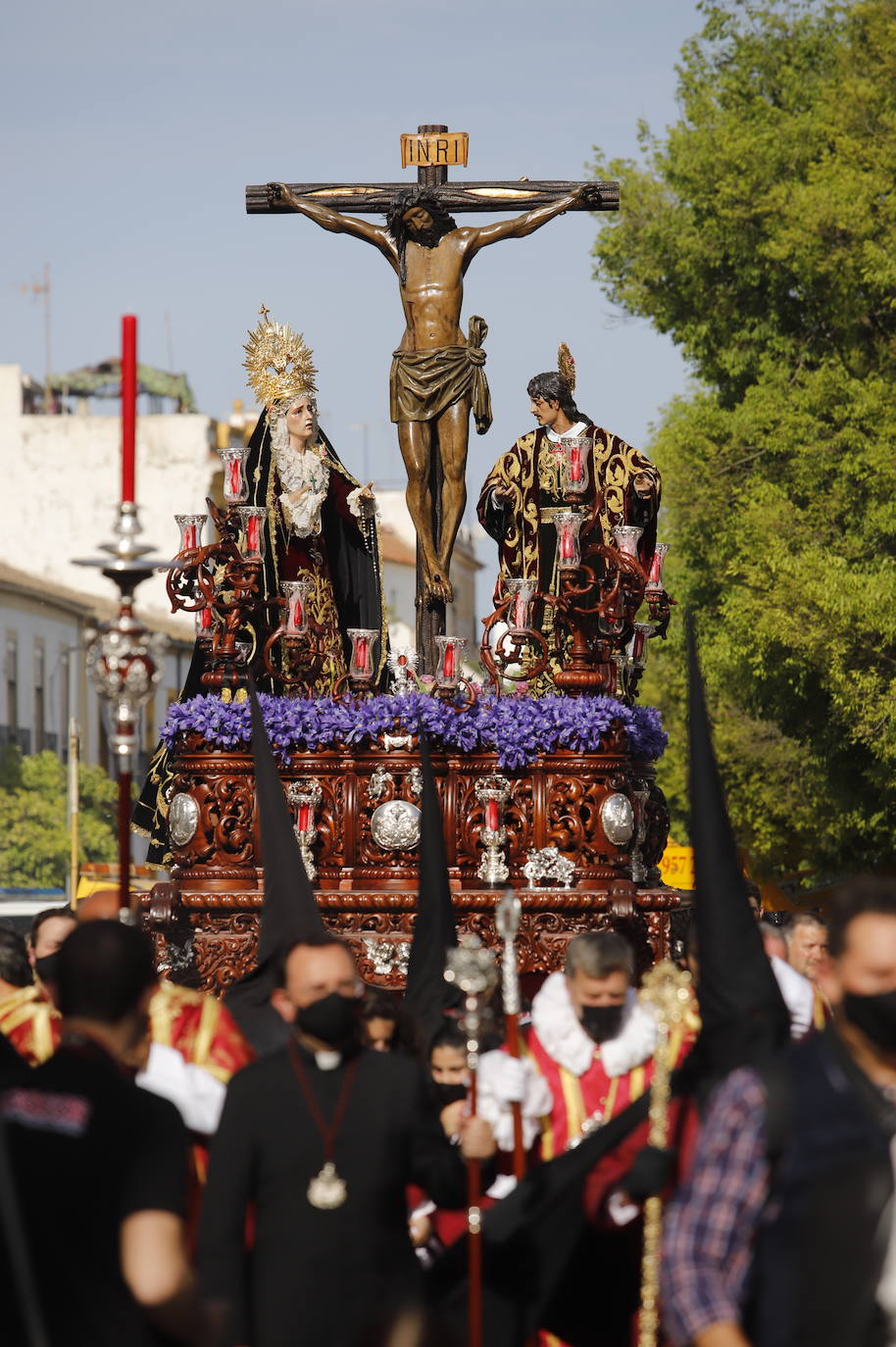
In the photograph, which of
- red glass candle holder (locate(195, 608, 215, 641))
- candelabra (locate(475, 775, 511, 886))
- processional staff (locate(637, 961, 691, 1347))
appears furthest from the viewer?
red glass candle holder (locate(195, 608, 215, 641))

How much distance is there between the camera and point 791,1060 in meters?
4.53

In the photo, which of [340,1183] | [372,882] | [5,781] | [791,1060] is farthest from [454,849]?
[5,781]

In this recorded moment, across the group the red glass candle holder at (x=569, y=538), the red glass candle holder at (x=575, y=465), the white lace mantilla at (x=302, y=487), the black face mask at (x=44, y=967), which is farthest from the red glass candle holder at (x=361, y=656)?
the black face mask at (x=44, y=967)

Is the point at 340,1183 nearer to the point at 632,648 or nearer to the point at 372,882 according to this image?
the point at 372,882

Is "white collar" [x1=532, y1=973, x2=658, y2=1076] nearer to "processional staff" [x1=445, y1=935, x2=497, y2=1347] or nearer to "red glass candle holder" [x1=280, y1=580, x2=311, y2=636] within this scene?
"processional staff" [x1=445, y1=935, x2=497, y2=1347]

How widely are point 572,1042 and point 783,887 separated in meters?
22.6

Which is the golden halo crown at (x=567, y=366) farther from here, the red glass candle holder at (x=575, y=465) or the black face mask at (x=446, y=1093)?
the black face mask at (x=446, y=1093)

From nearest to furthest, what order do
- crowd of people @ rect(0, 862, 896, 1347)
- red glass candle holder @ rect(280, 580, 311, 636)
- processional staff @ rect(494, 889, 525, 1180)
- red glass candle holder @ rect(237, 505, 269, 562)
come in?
1. crowd of people @ rect(0, 862, 896, 1347)
2. processional staff @ rect(494, 889, 525, 1180)
3. red glass candle holder @ rect(237, 505, 269, 562)
4. red glass candle holder @ rect(280, 580, 311, 636)

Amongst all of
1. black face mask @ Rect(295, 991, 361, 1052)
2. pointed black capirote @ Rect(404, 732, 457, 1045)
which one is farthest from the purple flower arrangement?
black face mask @ Rect(295, 991, 361, 1052)

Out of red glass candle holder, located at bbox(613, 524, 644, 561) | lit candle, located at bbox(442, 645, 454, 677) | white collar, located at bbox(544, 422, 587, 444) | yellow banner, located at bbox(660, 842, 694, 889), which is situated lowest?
yellow banner, located at bbox(660, 842, 694, 889)

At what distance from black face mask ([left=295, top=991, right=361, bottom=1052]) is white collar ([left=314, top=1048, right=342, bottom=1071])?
0.02 meters

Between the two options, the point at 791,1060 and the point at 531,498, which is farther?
the point at 531,498

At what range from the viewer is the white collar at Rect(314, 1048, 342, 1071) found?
5.70 meters

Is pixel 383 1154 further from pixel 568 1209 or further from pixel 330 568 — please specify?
pixel 330 568
